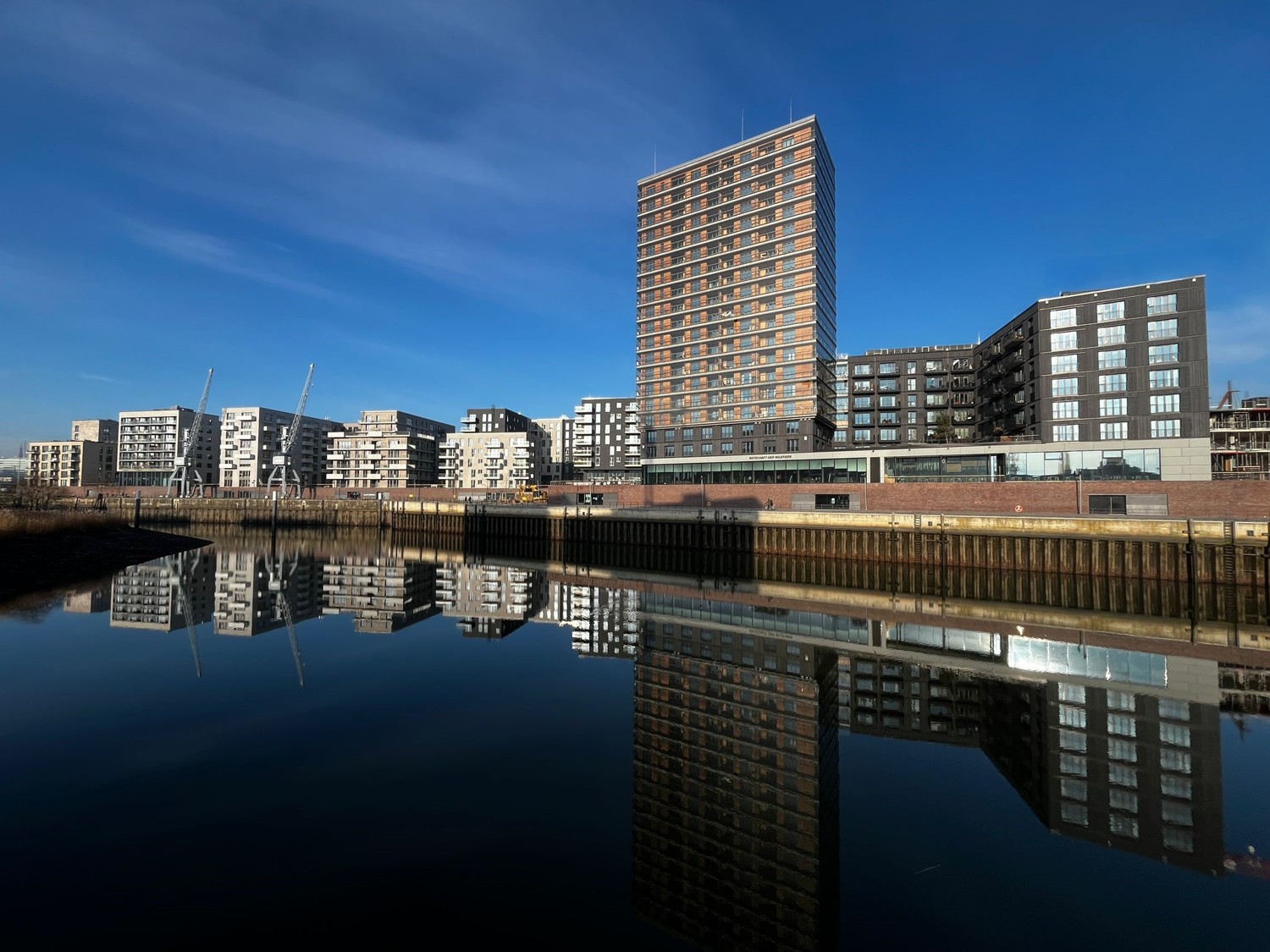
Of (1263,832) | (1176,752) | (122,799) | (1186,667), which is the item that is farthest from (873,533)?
(122,799)

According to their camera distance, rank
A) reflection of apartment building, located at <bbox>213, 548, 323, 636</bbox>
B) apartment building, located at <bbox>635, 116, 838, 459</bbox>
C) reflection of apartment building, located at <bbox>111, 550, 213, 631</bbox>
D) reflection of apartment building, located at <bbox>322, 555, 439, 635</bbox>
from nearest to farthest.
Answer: reflection of apartment building, located at <bbox>111, 550, 213, 631</bbox>, reflection of apartment building, located at <bbox>213, 548, 323, 636</bbox>, reflection of apartment building, located at <bbox>322, 555, 439, 635</bbox>, apartment building, located at <bbox>635, 116, 838, 459</bbox>

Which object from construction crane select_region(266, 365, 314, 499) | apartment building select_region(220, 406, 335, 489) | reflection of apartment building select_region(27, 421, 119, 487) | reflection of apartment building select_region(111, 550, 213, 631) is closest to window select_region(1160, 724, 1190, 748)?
reflection of apartment building select_region(111, 550, 213, 631)

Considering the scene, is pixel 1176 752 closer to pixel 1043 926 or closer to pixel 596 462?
pixel 1043 926

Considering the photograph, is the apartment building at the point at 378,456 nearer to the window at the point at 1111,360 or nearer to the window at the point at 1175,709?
the window at the point at 1111,360

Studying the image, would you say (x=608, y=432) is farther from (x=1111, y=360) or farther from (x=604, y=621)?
(x=604, y=621)

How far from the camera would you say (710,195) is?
92.7 metres

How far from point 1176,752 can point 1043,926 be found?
885cm

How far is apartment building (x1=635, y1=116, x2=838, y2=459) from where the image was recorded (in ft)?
275

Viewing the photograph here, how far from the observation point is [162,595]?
34.5 metres

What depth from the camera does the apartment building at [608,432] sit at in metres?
157

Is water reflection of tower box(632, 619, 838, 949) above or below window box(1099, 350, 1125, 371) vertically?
below

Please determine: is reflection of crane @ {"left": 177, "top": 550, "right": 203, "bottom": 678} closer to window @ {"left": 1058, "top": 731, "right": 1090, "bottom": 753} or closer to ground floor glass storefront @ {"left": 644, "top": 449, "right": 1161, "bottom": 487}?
window @ {"left": 1058, "top": 731, "right": 1090, "bottom": 753}

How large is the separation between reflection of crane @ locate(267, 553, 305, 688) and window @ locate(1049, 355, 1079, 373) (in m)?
80.3

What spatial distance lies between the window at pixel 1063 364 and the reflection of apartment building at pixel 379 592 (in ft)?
236
